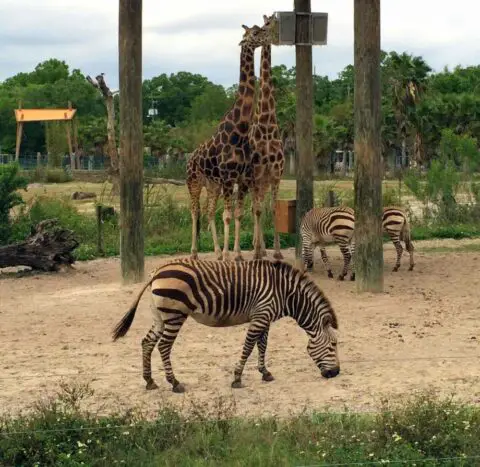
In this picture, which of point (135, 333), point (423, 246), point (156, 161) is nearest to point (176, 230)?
point (423, 246)

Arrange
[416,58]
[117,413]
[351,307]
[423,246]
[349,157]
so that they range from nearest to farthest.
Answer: [117,413] → [351,307] → [423,246] → [416,58] → [349,157]

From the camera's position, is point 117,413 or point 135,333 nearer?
point 117,413

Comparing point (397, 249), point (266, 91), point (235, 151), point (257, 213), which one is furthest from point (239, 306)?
point (397, 249)

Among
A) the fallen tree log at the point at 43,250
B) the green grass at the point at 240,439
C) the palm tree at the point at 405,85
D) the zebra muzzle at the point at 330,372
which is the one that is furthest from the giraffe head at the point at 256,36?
the palm tree at the point at 405,85

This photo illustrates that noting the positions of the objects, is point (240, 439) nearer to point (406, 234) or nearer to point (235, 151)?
point (235, 151)

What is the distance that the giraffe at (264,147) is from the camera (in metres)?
13.3

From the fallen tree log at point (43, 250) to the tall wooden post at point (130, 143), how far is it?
6.77 feet

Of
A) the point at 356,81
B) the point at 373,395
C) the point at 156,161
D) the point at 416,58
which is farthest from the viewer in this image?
the point at 156,161

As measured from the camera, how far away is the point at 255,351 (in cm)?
941

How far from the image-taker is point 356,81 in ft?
40.9

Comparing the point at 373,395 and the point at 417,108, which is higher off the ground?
the point at 417,108

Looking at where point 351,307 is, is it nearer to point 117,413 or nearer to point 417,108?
point 117,413

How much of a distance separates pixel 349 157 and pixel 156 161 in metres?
13.1

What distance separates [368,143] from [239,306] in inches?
189
